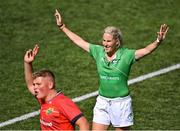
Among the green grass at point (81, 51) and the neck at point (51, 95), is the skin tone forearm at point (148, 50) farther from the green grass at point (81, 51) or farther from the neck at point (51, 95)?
the green grass at point (81, 51)

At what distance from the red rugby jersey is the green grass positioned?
427 cm

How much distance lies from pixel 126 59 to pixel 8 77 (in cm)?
555

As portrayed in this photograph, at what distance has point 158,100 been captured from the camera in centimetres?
1439

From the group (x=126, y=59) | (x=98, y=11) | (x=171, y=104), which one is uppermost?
(x=98, y=11)

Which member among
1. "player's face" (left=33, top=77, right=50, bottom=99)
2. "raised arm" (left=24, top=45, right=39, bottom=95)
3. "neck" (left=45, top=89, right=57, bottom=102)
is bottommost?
"neck" (left=45, top=89, right=57, bottom=102)

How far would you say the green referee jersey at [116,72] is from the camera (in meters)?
10.7

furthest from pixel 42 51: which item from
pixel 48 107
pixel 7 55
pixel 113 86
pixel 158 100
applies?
pixel 48 107

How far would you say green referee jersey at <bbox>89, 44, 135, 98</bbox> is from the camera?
10.7 m

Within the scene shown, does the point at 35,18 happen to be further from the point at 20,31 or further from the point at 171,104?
the point at 171,104

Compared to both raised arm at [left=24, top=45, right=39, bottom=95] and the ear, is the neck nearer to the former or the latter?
the ear

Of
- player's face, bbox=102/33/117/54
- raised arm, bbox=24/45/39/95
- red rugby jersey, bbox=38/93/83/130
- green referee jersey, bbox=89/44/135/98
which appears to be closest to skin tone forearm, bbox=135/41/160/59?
green referee jersey, bbox=89/44/135/98

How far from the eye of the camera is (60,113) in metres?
8.87

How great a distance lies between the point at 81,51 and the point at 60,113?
8.25 metres

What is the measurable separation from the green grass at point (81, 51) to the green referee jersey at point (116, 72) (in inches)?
99.5
